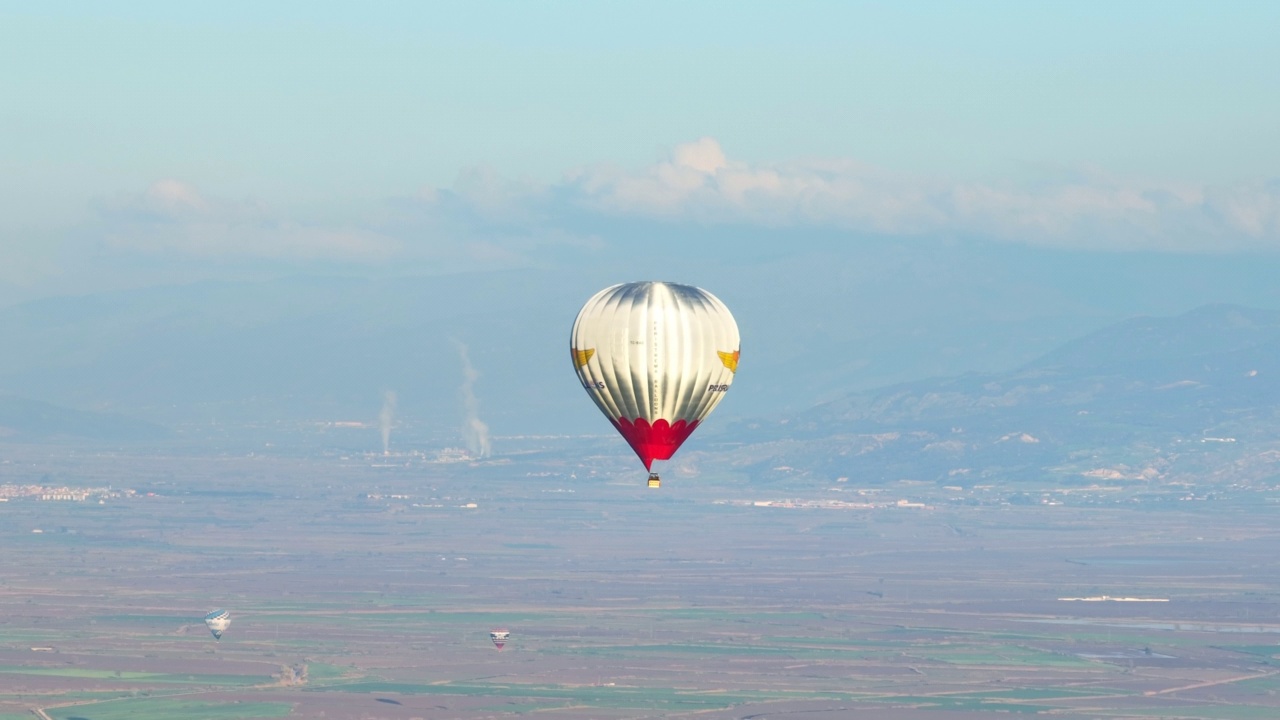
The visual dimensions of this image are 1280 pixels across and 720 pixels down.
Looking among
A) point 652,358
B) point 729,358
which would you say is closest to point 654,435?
point 652,358

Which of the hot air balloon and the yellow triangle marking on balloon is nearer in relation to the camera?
the hot air balloon

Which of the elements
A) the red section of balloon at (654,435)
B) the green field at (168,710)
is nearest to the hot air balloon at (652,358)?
the red section of balloon at (654,435)

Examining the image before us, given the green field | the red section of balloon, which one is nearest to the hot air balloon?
the red section of balloon

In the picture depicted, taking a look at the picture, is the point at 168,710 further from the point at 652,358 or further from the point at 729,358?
the point at 652,358

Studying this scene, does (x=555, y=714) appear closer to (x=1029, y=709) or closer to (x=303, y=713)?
(x=303, y=713)

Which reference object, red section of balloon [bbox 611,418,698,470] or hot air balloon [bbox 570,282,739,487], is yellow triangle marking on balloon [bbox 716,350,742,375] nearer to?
hot air balloon [bbox 570,282,739,487]

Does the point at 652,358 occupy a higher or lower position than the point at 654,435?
higher

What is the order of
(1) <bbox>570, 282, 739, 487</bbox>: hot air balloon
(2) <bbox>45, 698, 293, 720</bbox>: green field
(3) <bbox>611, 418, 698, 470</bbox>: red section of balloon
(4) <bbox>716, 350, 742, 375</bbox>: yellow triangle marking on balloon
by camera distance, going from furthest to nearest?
1. (2) <bbox>45, 698, 293, 720</bbox>: green field
2. (4) <bbox>716, 350, 742, 375</bbox>: yellow triangle marking on balloon
3. (1) <bbox>570, 282, 739, 487</bbox>: hot air balloon
4. (3) <bbox>611, 418, 698, 470</bbox>: red section of balloon

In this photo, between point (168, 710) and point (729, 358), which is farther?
point (168, 710)
